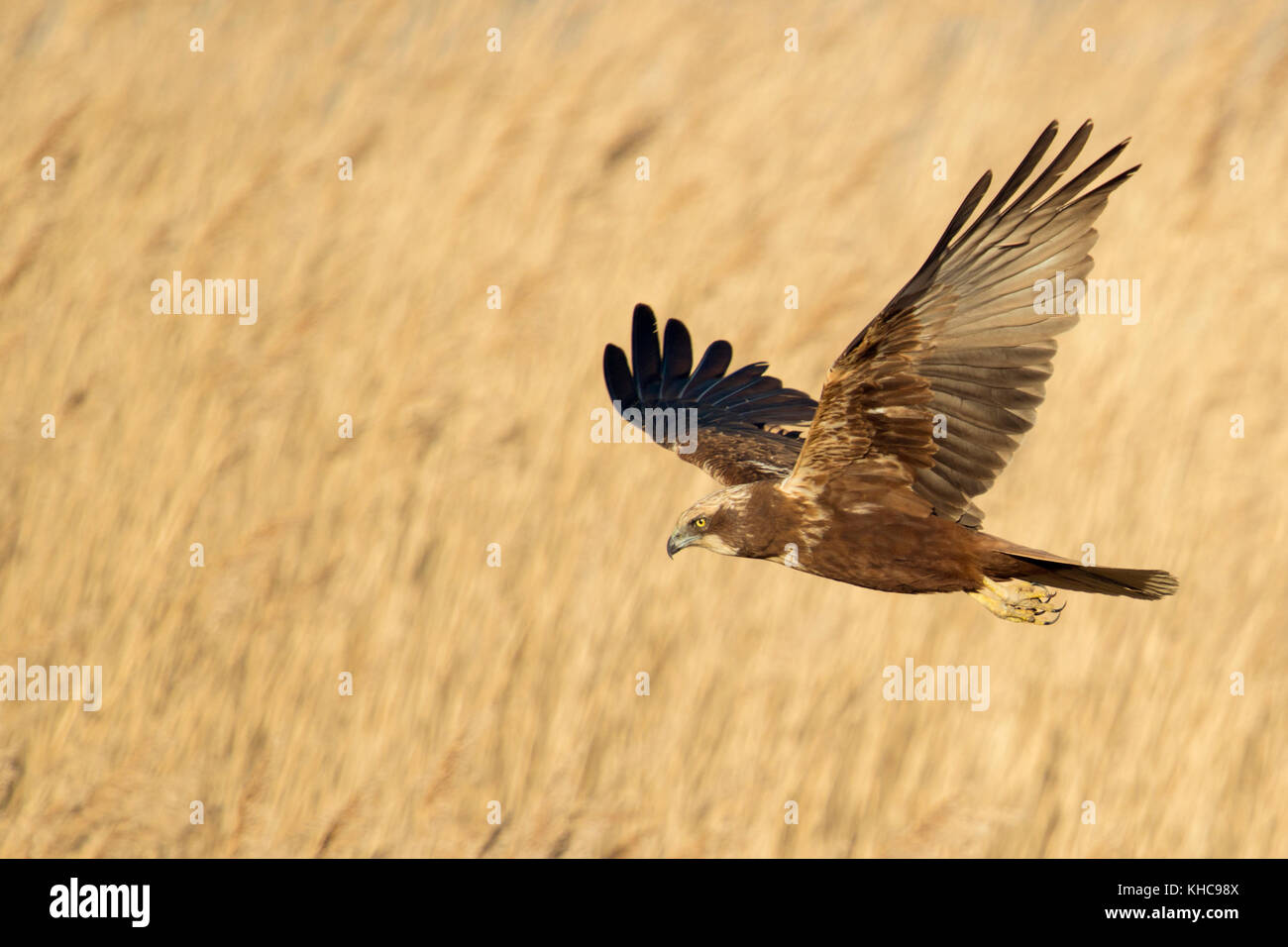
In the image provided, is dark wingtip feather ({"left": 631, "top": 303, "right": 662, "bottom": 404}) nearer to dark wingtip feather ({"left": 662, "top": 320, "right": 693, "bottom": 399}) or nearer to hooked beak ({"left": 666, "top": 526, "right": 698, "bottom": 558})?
dark wingtip feather ({"left": 662, "top": 320, "right": 693, "bottom": 399})

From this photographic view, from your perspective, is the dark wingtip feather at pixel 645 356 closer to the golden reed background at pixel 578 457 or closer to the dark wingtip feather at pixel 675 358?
the dark wingtip feather at pixel 675 358

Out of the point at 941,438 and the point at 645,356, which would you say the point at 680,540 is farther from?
the point at 645,356

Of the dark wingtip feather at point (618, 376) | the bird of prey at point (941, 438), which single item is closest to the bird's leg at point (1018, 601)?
the bird of prey at point (941, 438)

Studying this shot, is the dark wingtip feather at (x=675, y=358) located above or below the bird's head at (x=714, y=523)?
above

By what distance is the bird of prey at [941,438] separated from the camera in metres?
4.58

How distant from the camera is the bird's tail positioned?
182 inches

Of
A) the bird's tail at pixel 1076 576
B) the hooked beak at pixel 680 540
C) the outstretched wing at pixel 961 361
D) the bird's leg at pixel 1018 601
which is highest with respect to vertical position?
the outstretched wing at pixel 961 361

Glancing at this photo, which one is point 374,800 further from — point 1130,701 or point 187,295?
point 1130,701

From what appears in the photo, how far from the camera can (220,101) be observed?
849 cm

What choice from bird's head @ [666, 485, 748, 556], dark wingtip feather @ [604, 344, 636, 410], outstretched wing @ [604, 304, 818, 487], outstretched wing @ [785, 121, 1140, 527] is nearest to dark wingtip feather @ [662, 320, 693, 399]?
outstretched wing @ [604, 304, 818, 487]

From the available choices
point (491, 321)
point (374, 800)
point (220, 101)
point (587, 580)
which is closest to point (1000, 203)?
point (587, 580)

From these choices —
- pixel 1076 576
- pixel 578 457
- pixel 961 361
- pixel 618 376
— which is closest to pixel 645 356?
pixel 618 376

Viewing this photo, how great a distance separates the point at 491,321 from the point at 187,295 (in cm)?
177

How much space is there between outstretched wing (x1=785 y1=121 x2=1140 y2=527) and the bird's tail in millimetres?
243
